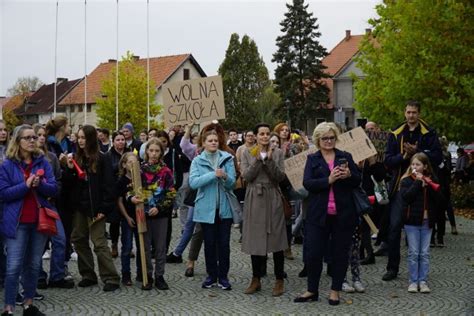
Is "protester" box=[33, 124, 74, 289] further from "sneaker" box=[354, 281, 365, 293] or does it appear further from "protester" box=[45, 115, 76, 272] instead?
"sneaker" box=[354, 281, 365, 293]

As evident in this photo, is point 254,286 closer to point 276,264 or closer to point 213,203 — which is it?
point 276,264

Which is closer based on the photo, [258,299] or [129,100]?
[258,299]

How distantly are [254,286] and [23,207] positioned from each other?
9.64ft

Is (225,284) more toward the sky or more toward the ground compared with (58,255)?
more toward the ground

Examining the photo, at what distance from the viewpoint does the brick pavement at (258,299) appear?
7402mm

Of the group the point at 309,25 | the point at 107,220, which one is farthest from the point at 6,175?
the point at 309,25

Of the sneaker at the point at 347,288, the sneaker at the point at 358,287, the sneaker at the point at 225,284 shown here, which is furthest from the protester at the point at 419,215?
the sneaker at the point at 225,284

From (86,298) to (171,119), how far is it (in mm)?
4190

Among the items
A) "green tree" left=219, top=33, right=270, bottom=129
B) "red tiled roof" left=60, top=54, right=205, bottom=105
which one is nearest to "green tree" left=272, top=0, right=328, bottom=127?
"red tiled roof" left=60, top=54, right=205, bottom=105

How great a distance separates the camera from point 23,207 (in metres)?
6.99

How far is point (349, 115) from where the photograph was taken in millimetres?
67688

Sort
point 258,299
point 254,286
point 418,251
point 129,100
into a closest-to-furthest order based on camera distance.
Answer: point 258,299 < point 254,286 < point 418,251 < point 129,100

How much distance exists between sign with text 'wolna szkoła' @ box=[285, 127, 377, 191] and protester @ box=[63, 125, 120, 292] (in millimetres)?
2393

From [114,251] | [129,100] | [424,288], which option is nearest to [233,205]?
[424,288]
